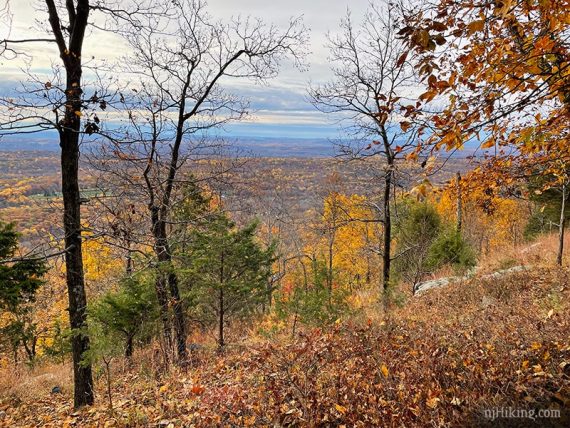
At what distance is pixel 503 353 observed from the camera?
4.12 metres

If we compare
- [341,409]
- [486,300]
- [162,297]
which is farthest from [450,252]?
[341,409]

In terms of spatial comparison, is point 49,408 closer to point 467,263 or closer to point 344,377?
point 344,377

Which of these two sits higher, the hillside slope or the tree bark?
the tree bark

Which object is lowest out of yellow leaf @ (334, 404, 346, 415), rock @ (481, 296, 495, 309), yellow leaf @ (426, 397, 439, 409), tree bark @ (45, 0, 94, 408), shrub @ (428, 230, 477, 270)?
shrub @ (428, 230, 477, 270)

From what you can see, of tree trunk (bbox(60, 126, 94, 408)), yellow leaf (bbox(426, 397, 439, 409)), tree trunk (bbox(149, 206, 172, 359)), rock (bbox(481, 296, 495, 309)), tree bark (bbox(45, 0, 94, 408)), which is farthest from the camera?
tree trunk (bbox(149, 206, 172, 359))

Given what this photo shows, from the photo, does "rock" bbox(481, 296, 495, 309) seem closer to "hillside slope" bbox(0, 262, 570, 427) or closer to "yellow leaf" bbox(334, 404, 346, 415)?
"hillside slope" bbox(0, 262, 570, 427)

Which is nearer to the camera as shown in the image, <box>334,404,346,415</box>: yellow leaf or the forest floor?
the forest floor

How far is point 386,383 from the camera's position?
412 cm

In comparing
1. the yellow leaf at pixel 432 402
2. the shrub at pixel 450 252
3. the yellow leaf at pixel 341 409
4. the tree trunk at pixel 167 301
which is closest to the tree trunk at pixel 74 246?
the tree trunk at pixel 167 301

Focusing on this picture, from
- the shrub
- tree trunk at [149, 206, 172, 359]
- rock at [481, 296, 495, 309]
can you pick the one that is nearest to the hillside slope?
rock at [481, 296, 495, 309]

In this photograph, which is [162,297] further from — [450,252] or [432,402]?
[450,252]

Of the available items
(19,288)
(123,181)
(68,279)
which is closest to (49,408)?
(68,279)

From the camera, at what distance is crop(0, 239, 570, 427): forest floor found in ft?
11.1

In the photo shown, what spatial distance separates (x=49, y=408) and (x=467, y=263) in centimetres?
1403
